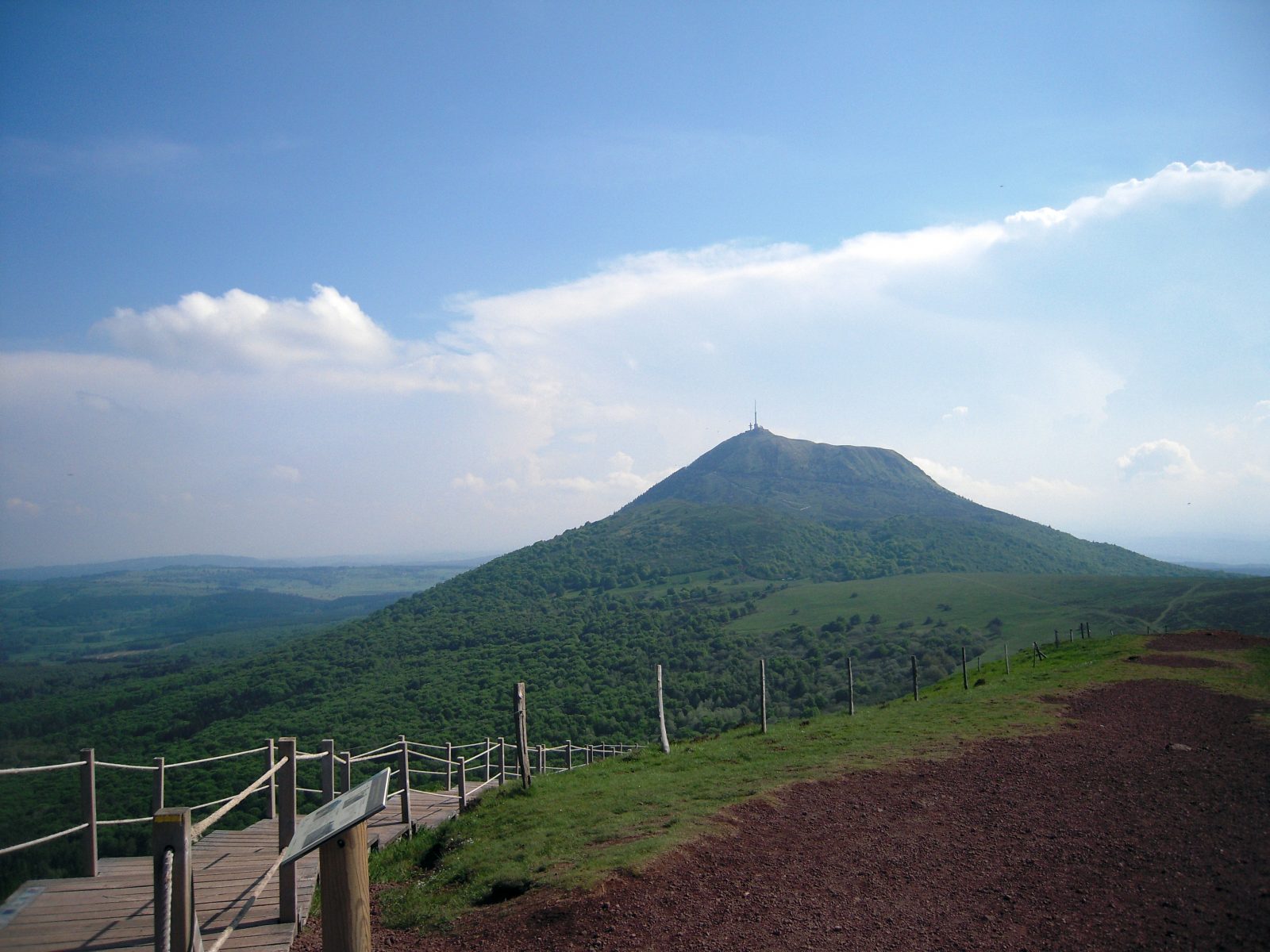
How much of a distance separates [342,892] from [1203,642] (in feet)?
95.6

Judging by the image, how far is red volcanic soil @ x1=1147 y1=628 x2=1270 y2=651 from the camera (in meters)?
23.3

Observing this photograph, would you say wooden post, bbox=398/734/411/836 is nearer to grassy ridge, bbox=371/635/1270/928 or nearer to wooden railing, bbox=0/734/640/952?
wooden railing, bbox=0/734/640/952

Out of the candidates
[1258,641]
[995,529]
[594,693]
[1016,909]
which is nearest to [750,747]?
[1016,909]

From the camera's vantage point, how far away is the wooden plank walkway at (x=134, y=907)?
20.4 feet

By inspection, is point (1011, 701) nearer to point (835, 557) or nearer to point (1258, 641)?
point (1258, 641)

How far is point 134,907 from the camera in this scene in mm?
6996

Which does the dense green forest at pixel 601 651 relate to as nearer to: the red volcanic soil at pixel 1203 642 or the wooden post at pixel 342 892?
the red volcanic soil at pixel 1203 642

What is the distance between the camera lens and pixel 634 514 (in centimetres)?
17125

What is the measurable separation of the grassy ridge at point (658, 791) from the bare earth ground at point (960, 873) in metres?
0.60

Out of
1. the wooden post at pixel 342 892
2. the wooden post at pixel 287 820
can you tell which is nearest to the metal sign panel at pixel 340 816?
the wooden post at pixel 342 892

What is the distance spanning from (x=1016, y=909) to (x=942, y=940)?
94 cm

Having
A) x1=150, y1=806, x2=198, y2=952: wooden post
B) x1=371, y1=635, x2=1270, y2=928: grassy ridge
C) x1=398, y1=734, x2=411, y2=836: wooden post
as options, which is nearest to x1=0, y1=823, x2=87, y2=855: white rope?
x1=371, y1=635, x2=1270, y2=928: grassy ridge

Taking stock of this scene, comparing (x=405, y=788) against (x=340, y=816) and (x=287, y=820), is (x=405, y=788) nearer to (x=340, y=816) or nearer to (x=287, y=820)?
(x=287, y=820)

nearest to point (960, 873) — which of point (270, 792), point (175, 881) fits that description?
point (175, 881)
